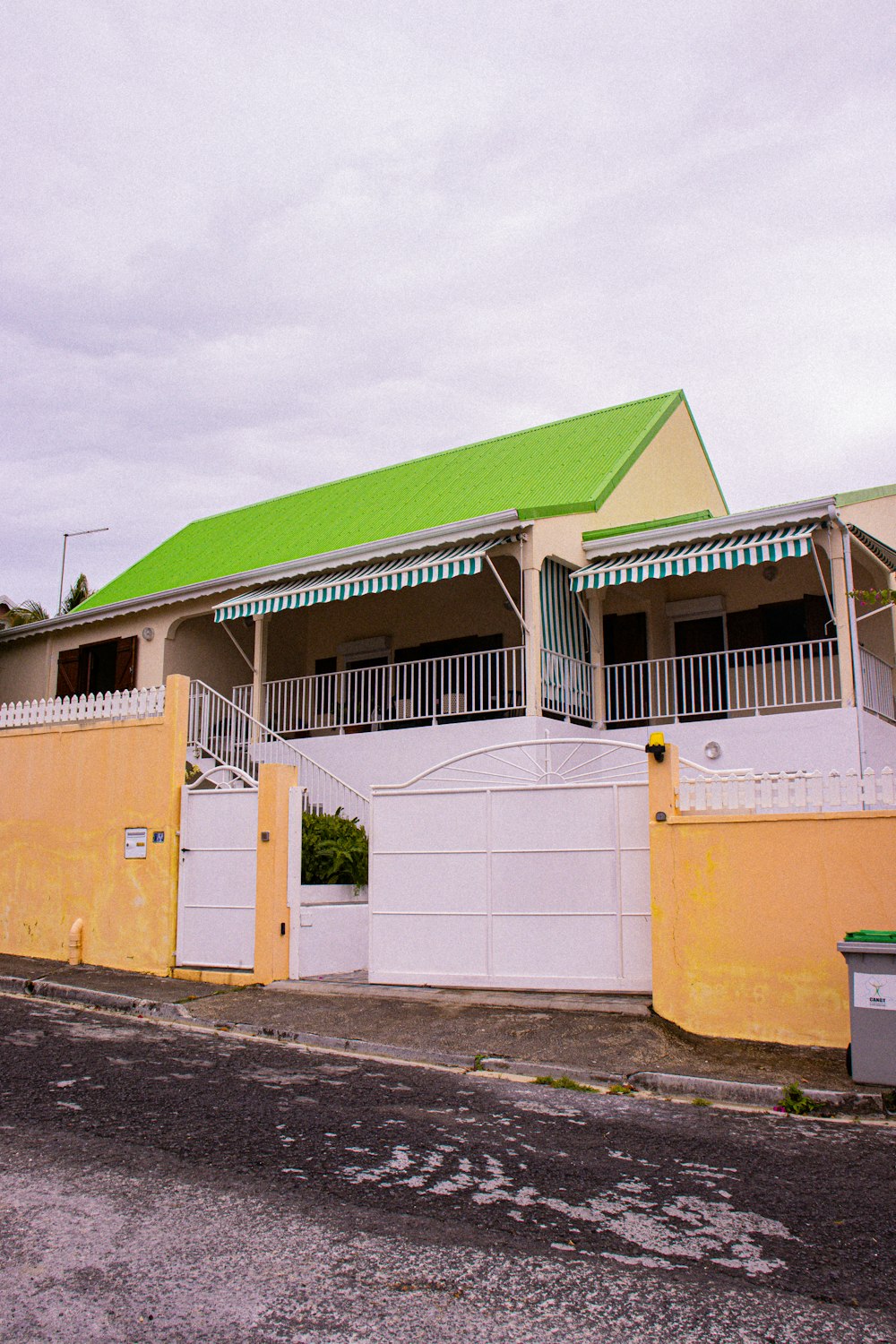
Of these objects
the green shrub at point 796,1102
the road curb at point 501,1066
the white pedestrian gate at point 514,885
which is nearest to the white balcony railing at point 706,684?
the white pedestrian gate at point 514,885

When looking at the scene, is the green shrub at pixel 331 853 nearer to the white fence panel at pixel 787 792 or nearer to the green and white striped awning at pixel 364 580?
the green and white striped awning at pixel 364 580

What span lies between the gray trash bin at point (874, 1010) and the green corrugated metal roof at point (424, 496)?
8450 millimetres

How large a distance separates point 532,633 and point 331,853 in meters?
3.83

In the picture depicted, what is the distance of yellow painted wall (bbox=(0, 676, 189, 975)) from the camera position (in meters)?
12.1

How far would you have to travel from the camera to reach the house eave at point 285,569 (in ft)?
45.4

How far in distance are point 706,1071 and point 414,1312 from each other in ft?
14.0

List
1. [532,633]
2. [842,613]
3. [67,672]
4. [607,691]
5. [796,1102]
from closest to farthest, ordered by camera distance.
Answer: [796,1102]
[842,613]
[532,633]
[607,691]
[67,672]

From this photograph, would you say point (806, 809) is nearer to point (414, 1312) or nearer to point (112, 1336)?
point (414, 1312)

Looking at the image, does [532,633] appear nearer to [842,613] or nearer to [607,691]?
[607,691]

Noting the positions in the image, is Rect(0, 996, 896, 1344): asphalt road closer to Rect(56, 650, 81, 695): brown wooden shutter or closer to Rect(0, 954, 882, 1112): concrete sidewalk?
Rect(0, 954, 882, 1112): concrete sidewalk

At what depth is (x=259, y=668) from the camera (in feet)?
55.4

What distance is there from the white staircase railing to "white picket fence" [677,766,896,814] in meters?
5.58

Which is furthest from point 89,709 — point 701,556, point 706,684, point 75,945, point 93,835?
point 706,684

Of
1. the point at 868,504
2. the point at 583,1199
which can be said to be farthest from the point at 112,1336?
the point at 868,504
